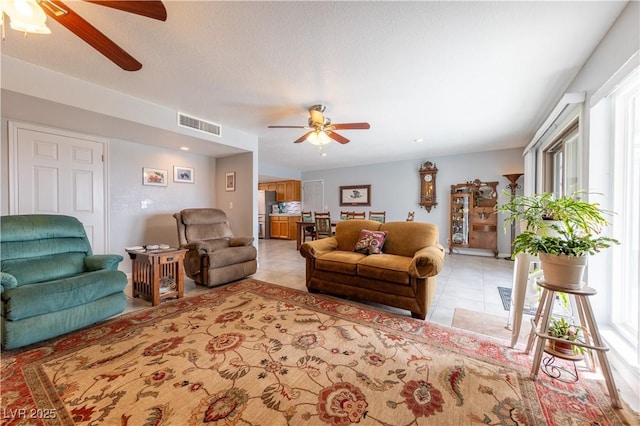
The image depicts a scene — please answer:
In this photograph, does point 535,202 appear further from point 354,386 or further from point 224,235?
point 224,235

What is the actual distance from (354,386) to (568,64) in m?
3.17

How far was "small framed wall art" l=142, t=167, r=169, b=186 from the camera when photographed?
3875mm

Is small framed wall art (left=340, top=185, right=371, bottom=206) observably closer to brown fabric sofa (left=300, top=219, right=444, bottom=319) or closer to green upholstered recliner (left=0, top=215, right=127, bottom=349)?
brown fabric sofa (left=300, top=219, right=444, bottom=319)

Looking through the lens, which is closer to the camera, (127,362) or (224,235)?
(127,362)

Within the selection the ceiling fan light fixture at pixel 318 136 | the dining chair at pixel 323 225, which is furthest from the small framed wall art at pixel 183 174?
the dining chair at pixel 323 225

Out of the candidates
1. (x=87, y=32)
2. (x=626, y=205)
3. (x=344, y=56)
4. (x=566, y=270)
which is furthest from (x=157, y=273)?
(x=626, y=205)

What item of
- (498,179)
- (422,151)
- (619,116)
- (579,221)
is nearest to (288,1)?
(579,221)

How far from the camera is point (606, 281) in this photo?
1.83 meters

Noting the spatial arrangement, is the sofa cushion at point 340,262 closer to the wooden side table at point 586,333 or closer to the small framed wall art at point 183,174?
the wooden side table at point 586,333

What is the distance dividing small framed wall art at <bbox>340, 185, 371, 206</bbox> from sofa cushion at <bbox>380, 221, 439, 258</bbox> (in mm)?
3874

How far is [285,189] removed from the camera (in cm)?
855

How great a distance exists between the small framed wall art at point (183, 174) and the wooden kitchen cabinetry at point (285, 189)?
4100mm

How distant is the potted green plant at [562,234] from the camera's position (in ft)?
4.71

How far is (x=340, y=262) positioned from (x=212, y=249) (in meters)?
1.79
